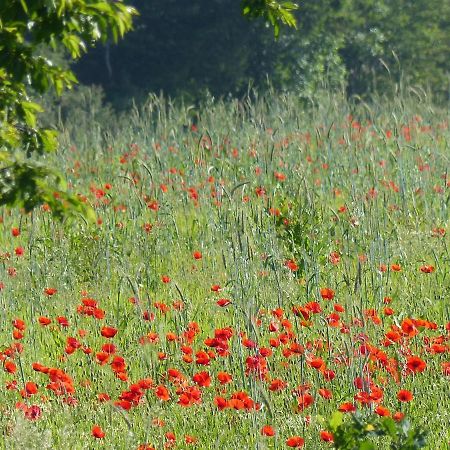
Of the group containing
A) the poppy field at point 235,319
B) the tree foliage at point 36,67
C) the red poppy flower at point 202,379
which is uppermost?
the tree foliage at point 36,67

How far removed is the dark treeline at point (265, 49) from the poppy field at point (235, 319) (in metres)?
14.9

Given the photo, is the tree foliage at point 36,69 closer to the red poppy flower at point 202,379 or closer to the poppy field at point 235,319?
the poppy field at point 235,319

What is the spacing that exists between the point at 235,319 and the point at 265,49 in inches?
744

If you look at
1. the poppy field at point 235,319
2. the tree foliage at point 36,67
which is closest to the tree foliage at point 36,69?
the tree foliage at point 36,67

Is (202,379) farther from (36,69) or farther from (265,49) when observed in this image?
(265,49)

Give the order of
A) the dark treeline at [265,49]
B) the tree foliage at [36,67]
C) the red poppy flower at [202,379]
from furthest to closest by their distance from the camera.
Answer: the dark treeline at [265,49], the red poppy flower at [202,379], the tree foliage at [36,67]

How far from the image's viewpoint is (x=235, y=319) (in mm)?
4969

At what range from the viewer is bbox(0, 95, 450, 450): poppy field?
3.83 m

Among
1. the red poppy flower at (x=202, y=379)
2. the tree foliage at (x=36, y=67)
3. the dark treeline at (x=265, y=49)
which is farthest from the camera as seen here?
the dark treeline at (x=265, y=49)

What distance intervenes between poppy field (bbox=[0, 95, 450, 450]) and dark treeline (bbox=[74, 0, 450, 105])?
14904 mm

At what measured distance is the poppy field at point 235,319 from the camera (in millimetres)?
3826

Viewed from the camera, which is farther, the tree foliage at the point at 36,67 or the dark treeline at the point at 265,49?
the dark treeline at the point at 265,49

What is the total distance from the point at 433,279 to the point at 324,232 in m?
0.81

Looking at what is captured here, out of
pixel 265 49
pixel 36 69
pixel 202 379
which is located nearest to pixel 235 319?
pixel 202 379
